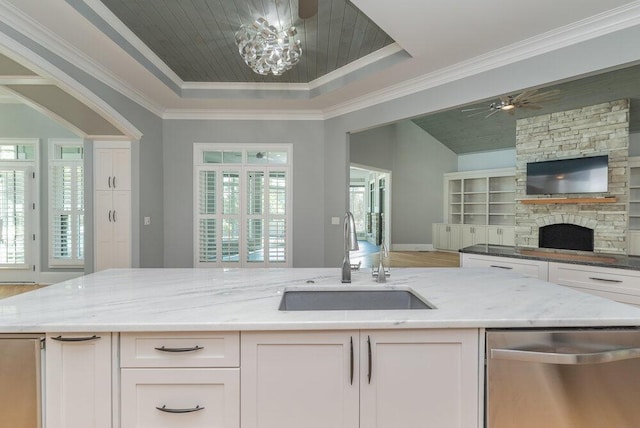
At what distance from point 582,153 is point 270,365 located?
6.81 meters

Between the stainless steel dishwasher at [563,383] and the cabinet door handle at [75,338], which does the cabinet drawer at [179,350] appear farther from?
the stainless steel dishwasher at [563,383]

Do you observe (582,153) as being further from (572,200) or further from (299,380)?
(299,380)

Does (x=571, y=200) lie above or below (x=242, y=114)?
below

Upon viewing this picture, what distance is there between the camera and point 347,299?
5.32 ft

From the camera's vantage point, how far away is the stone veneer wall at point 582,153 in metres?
5.13

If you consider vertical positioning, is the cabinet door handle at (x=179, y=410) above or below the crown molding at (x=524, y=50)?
below

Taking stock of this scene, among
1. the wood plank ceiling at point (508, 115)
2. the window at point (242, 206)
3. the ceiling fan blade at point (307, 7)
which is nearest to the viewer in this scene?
the ceiling fan blade at point (307, 7)

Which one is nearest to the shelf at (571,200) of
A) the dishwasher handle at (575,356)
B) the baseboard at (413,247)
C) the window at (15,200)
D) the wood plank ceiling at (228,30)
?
the baseboard at (413,247)

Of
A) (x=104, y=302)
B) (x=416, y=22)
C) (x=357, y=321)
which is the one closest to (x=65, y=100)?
(x=104, y=302)

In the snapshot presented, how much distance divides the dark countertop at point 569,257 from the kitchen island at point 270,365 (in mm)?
1284

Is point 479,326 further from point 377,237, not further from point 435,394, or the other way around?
point 377,237

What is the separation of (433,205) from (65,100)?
8.23m

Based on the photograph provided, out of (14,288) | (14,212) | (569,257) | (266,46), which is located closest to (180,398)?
(266,46)

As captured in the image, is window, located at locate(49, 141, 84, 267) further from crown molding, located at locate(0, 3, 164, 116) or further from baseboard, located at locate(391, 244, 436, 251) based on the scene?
baseboard, located at locate(391, 244, 436, 251)
